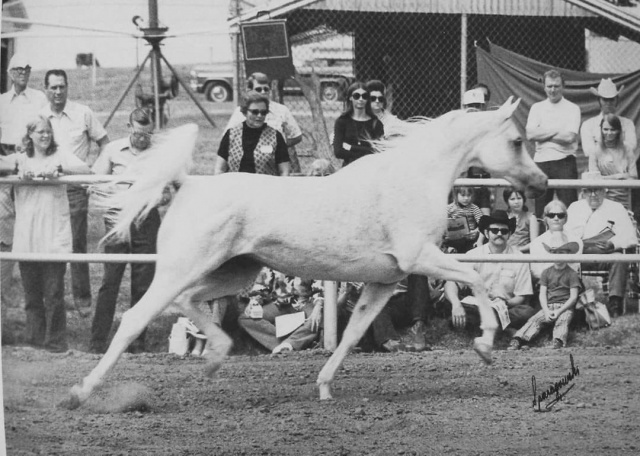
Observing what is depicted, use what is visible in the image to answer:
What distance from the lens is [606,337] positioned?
801cm

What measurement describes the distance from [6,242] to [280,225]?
2486 mm

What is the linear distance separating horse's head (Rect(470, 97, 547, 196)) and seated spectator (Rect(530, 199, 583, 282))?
1065 millimetres

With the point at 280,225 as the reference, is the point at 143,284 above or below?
below

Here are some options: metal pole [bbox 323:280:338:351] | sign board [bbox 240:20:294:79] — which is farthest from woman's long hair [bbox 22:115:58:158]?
sign board [bbox 240:20:294:79]

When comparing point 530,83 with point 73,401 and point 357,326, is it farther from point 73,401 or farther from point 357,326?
point 73,401

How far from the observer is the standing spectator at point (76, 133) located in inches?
314

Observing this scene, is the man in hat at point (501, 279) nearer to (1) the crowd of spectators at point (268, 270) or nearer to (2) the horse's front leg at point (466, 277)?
(1) the crowd of spectators at point (268, 270)

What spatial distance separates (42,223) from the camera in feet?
25.1

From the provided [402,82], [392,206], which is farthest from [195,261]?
[402,82]

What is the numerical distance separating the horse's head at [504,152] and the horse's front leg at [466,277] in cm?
75

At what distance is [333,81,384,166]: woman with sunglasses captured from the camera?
25.9 ft

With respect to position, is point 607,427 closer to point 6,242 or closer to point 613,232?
point 613,232

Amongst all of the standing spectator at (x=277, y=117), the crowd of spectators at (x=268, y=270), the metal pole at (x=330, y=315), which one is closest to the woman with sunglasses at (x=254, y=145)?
the crowd of spectators at (x=268, y=270)
